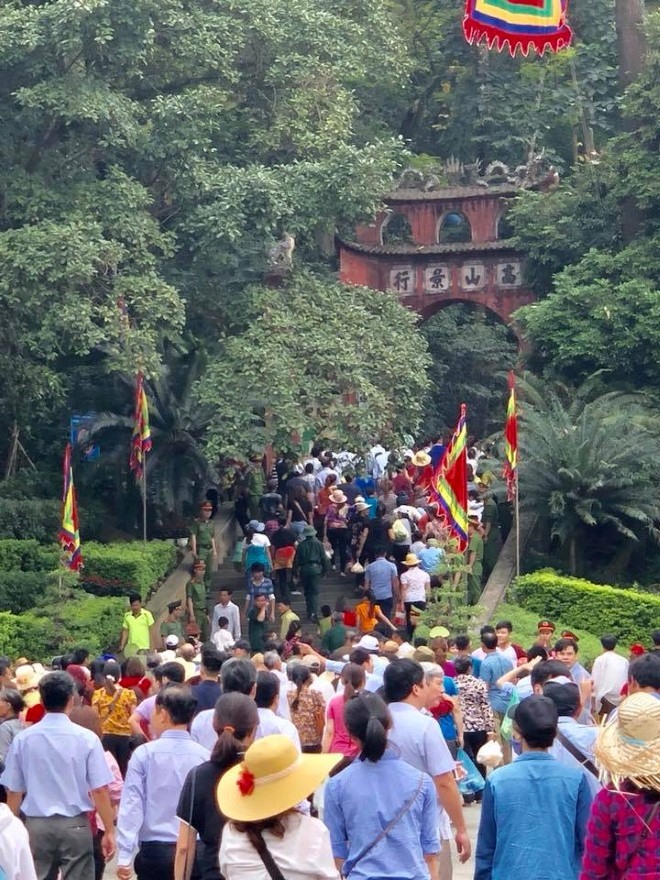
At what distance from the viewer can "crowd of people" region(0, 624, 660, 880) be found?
19.2 feet

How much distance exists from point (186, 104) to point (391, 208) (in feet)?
33.7

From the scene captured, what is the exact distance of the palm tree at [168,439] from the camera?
25.5 meters

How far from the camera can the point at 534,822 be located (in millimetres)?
6445

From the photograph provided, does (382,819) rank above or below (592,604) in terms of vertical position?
above

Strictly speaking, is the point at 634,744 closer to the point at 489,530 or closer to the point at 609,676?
the point at 609,676

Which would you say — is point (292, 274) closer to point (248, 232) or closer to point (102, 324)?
point (248, 232)

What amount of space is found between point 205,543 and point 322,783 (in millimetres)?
15557

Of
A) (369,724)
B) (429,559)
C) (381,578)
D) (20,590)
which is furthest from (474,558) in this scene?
(369,724)

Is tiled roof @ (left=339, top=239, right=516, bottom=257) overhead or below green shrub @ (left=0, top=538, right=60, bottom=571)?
overhead

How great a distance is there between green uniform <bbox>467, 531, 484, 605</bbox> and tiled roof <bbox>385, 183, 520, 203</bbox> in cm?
1118

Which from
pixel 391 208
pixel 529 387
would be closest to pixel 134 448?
pixel 529 387

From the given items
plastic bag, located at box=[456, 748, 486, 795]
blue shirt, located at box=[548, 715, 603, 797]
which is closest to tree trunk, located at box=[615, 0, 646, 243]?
plastic bag, located at box=[456, 748, 486, 795]

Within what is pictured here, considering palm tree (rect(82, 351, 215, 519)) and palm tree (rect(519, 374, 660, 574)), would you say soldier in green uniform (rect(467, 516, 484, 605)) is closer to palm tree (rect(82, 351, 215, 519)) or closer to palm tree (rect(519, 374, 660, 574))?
palm tree (rect(519, 374, 660, 574))

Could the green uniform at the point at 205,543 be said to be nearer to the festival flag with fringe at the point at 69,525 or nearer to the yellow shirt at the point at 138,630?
the festival flag with fringe at the point at 69,525
